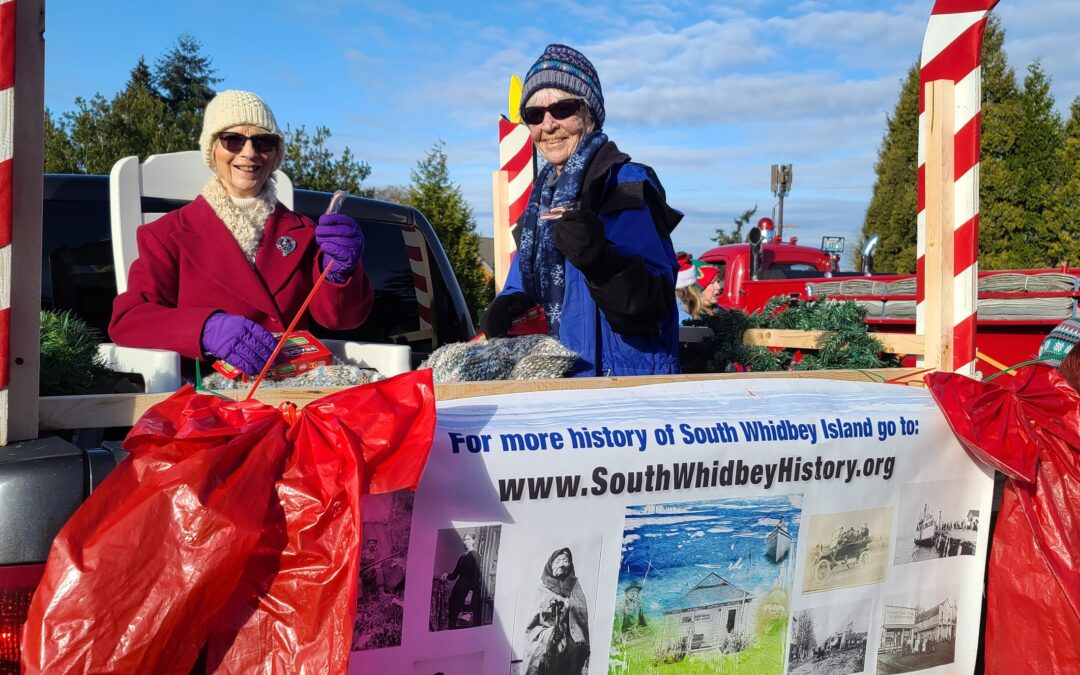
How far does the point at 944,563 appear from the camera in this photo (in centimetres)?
219

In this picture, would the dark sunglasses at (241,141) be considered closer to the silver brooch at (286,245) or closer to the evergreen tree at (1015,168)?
the silver brooch at (286,245)

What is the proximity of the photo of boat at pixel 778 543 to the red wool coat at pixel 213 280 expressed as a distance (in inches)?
64.0

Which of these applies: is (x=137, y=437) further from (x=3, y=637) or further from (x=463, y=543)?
(x=463, y=543)

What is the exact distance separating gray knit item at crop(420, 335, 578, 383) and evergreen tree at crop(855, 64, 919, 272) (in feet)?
71.9

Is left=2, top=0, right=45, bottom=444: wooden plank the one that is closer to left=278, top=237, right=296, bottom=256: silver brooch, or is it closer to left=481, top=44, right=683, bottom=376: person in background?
left=481, top=44, right=683, bottom=376: person in background

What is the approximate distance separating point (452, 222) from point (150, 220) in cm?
909

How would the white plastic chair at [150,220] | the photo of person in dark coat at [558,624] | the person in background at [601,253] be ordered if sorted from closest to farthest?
1. the photo of person in dark coat at [558,624]
2. the person in background at [601,253]
3. the white plastic chair at [150,220]

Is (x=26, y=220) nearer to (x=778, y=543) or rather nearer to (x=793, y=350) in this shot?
(x=778, y=543)

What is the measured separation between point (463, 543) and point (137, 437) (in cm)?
57

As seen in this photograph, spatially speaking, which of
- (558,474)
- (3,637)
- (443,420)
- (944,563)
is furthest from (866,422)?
(3,637)

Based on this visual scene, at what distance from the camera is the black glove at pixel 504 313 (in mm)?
2838

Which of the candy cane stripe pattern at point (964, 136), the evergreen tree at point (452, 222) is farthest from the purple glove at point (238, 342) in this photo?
the evergreen tree at point (452, 222)

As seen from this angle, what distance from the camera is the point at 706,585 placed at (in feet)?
5.96

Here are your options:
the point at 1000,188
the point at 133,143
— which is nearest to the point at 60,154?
the point at 133,143
